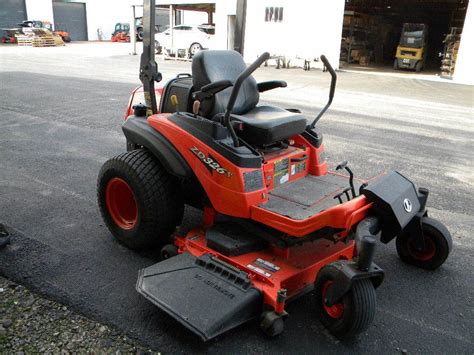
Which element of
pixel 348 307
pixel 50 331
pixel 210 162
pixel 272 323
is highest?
pixel 210 162

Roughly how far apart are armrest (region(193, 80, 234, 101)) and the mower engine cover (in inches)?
40.8

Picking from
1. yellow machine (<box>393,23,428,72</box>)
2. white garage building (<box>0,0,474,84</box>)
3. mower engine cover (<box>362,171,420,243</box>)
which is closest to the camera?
mower engine cover (<box>362,171,420,243</box>)

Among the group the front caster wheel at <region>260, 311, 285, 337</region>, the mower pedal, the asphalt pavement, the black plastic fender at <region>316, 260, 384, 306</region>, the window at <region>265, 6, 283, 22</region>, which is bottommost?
the asphalt pavement

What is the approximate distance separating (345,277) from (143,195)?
1432 millimetres

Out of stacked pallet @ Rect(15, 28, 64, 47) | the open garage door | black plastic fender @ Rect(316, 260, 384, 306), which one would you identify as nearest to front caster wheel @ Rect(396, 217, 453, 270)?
black plastic fender @ Rect(316, 260, 384, 306)

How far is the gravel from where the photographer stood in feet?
7.50

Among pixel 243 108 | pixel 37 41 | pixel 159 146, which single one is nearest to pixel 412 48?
pixel 243 108

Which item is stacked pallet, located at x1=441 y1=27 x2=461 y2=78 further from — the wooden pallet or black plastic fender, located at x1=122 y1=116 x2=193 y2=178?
the wooden pallet

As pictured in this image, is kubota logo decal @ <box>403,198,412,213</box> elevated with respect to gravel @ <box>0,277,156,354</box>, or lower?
elevated

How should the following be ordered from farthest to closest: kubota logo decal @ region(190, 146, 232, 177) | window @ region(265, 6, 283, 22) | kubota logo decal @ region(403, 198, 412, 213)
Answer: window @ region(265, 6, 283, 22), kubota logo decal @ region(190, 146, 232, 177), kubota logo decal @ region(403, 198, 412, 213)

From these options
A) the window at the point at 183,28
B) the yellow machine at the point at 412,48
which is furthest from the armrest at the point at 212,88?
the window at the point at 183,28

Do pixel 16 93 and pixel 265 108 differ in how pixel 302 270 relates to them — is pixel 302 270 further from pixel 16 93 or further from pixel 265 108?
pixel 16 93

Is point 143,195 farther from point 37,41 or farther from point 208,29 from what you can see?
point 37,41

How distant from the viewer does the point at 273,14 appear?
18.2 metres
